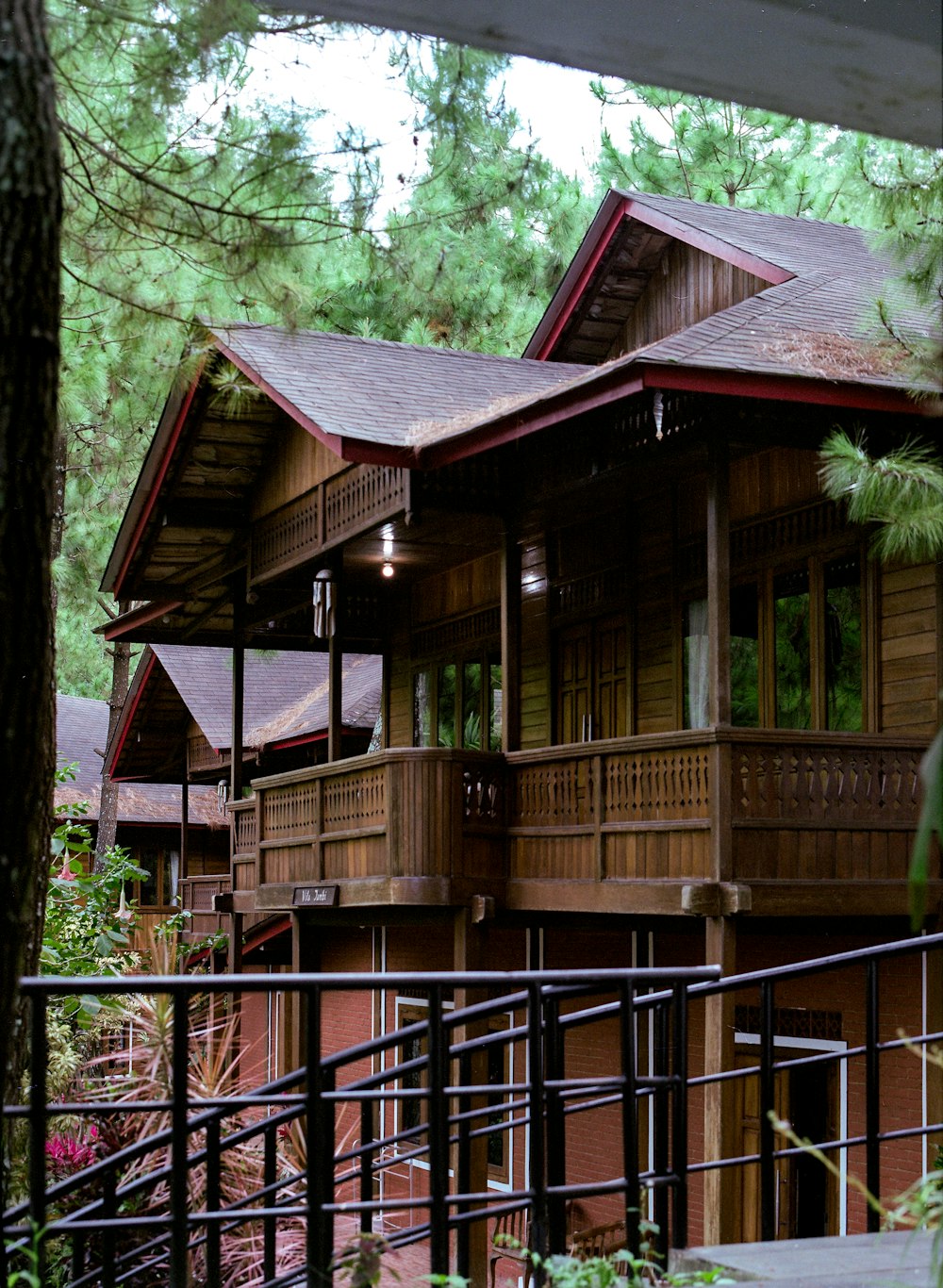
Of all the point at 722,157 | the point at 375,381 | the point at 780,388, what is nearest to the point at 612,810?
the point at 780,388

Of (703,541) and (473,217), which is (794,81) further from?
(703,541)

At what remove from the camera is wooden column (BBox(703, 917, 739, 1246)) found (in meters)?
9.99

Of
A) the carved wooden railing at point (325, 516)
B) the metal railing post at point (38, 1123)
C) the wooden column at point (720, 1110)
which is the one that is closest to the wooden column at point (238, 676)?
the carved wooden railing at point (325, 516)

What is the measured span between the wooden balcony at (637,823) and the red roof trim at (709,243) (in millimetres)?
4876

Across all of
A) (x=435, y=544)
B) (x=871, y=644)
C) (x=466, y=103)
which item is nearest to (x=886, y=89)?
(x=466, y=103)

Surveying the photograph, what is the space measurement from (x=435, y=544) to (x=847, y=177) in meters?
8.38

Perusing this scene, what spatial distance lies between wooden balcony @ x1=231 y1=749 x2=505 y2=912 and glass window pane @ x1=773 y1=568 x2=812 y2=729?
7.91 ft

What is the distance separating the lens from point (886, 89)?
3406mm

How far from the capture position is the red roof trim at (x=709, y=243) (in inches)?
569

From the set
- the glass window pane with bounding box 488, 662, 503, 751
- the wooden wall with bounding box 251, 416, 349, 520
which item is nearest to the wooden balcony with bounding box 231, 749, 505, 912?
the wooden wall with bounding box 251, 416, 349, 520

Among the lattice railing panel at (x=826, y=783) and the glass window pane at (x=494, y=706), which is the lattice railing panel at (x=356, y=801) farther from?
the lattice railing panel at (x=826, y=783)

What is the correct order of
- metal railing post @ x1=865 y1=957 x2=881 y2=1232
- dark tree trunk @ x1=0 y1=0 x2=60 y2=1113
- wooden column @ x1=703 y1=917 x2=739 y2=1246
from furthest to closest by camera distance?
1. wooden column @ x1=703 y1=917 x2=739 y2=1246
2. metal railing post @ x1=865 y1=957 x2=881 y2=1232
3. dark tree trunk @ x1=0 y1=0 x2=60 y2=1113

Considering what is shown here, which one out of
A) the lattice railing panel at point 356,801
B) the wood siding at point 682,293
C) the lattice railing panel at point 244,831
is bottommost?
the lattice railing panel at point 244,831

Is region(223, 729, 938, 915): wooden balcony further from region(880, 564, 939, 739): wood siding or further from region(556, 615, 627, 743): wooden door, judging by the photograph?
region(556, 615, 627, 743): wooden door
